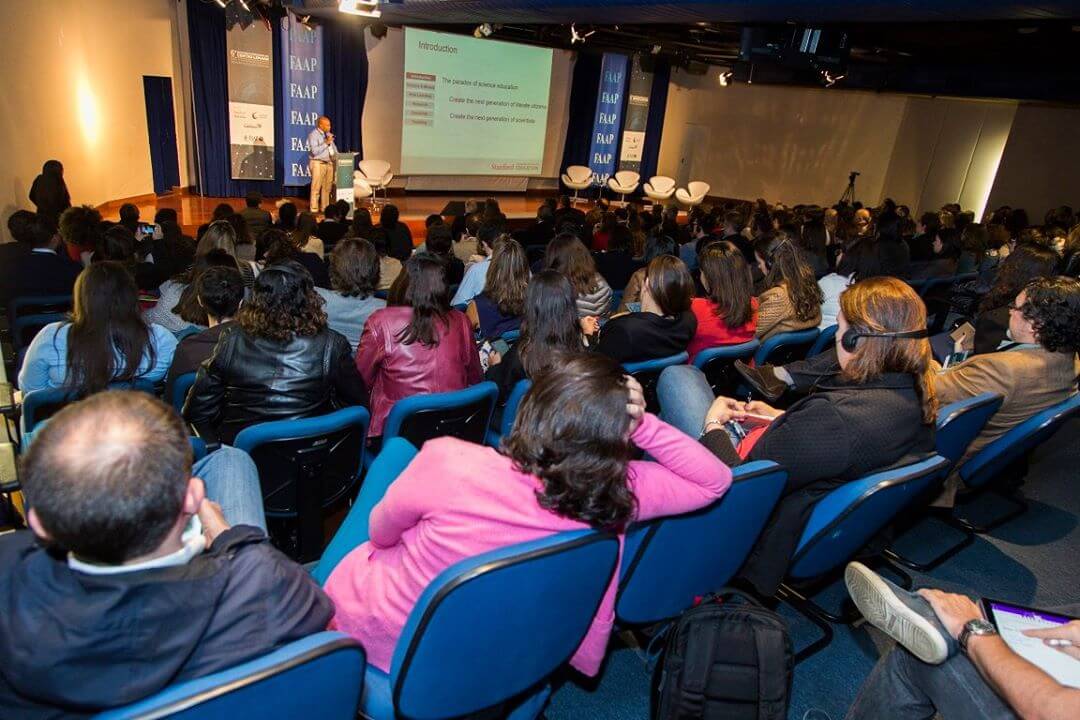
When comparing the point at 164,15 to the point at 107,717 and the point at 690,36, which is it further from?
the point at 107,717

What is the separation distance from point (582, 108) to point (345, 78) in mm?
4971

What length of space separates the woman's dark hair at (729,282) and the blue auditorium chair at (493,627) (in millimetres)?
2346

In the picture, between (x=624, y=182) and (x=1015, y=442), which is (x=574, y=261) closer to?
(x=1015, y=442)

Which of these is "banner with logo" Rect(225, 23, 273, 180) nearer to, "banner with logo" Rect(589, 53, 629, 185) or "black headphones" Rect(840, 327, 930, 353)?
"banner with logo" Rect(589, 53, 629, 185)

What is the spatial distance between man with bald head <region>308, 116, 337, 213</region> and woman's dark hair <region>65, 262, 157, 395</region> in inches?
325

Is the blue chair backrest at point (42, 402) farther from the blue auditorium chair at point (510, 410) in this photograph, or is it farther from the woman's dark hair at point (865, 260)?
the woman's dark hair at point (865, 260)

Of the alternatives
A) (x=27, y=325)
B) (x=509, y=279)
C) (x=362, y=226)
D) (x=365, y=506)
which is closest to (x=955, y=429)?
(x=365, y=506)

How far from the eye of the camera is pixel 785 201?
14344 millimetres

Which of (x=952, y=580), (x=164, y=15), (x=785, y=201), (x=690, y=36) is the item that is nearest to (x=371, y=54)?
(x=164, y=15)

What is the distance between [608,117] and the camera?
1384cm

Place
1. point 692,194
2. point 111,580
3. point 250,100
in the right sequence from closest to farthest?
point 111,580 → point 250,100 → point 692,194

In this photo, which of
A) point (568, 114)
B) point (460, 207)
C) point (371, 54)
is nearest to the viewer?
point (460, 207)

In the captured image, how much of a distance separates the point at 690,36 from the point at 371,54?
533cm

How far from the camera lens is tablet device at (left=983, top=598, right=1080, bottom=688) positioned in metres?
1.43
